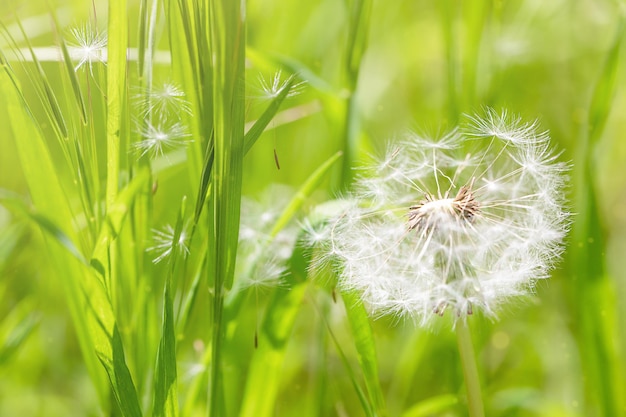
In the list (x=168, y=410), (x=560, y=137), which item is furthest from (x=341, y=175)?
(x=560, y=137)

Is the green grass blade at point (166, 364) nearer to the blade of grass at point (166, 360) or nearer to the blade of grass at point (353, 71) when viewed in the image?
the blade of grass at point (166, 360)

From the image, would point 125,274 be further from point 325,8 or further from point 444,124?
point 325,8

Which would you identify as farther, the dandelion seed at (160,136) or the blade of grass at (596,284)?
the blade of grass at (596,284)

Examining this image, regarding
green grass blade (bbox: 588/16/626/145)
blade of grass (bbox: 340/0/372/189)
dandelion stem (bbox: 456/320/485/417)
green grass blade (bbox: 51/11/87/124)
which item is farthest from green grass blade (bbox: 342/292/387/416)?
green grass blade (bbox: 588/16/626/145)

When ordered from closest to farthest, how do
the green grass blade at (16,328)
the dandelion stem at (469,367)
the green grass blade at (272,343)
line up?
the dandelion stem at (469,367) → the green grass blade at (272,343) → the green grass blade at (16,328)

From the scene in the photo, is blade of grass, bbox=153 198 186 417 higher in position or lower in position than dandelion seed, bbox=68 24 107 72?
lower

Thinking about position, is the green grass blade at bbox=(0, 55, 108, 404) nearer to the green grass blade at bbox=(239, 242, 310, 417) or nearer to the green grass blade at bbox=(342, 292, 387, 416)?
the green grass blade at bbox=(239, 242, 310, 417)

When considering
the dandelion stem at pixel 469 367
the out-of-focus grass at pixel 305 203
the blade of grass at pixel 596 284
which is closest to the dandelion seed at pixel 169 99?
the out-of-focus grass at pixel 305 203

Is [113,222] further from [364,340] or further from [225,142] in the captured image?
[364,340]

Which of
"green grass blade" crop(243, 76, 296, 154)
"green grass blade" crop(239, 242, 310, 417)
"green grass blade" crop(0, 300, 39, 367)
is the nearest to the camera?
"green grass blade" crop(243, 76, 296, 154)
